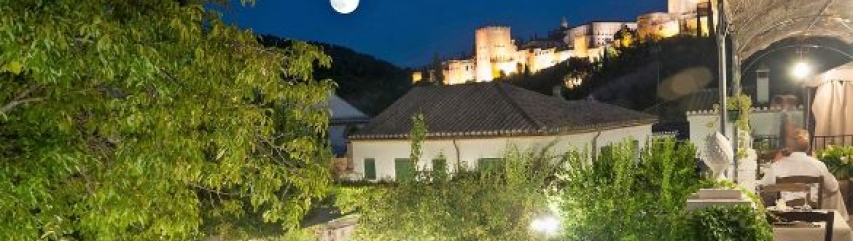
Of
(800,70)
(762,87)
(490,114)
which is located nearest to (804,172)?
(800,70)

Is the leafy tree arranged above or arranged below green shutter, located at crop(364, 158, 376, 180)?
above

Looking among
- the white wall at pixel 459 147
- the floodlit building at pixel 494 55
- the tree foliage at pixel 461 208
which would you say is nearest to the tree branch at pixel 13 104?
the tree foliage at pixel 461 208

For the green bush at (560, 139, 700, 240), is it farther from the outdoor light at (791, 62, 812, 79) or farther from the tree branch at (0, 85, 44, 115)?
the outdoor light at (791, 62, 812, 79)

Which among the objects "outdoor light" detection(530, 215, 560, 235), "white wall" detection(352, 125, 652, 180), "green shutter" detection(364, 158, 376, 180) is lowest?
"green shutter" detection(364, 158, 376, 180)

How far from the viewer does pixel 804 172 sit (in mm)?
8203

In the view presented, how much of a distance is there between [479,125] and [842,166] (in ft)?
55.3

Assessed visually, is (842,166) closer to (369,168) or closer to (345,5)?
(345,5)

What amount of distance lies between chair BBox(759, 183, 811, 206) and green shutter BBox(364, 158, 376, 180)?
21.1 metres

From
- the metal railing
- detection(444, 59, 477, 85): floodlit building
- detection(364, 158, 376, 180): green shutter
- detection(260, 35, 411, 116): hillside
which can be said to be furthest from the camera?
detection(444, 59, 477, 85): floodlit building

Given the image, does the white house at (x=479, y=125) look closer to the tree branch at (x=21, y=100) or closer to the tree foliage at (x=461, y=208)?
the tree foliage at (x=461, y=208)

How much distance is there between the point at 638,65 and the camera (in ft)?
243

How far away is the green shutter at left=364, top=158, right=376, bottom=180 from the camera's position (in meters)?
28.8

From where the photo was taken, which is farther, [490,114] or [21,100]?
[490,114]

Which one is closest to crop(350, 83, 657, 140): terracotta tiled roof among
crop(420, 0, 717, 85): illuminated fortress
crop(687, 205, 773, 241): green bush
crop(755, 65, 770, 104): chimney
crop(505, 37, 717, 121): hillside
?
crop(755, 65, 770, 104): chimney
